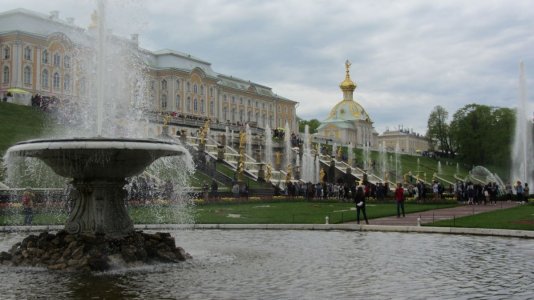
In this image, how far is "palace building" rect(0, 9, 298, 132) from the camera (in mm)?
65625

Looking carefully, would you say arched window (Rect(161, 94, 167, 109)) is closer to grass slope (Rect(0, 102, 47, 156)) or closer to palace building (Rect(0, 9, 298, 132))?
palace building (Rect(0, 9, 298, 132))

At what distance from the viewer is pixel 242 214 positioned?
83.9 feet

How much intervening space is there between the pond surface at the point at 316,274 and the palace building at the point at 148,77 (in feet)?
117

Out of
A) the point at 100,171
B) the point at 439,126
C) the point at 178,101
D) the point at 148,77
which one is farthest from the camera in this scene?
the point at 439,126

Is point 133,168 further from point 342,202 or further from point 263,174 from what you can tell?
point 263,174

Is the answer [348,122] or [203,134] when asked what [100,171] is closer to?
[203,134]

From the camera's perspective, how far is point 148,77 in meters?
83.8

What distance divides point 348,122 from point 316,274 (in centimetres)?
10314

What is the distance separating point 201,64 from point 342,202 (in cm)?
6011

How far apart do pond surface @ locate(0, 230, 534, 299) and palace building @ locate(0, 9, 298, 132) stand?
1407 inches

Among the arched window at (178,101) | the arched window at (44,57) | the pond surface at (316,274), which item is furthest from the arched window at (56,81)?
the pond surface at (316,274)

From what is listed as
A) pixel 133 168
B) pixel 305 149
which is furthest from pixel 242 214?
pixel 305 149

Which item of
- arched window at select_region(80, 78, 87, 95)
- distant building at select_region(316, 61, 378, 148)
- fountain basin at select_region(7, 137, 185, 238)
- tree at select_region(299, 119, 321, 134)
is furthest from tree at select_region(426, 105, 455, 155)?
fountain basin at select_region(7, 137, 185, 238)

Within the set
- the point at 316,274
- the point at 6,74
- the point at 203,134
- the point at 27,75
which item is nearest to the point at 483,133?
the point at 203,134
